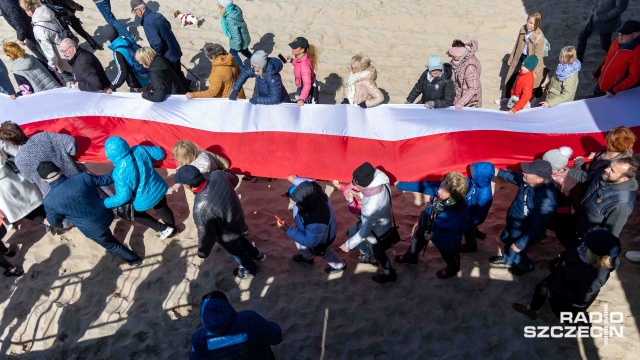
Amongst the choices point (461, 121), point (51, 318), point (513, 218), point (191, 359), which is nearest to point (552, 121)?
point (461, 121)

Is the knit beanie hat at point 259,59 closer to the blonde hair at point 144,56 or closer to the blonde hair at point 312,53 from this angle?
the blonde hair at point 312,53

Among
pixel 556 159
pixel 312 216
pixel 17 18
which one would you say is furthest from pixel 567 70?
pixel 17 18

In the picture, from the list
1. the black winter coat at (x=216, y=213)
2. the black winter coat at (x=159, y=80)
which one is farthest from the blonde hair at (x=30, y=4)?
the black winter coat at (x=216, y=213)

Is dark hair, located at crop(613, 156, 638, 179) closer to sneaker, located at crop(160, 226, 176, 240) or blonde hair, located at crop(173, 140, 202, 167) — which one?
blonde hair, located at crop(173, 140, 202, 167)

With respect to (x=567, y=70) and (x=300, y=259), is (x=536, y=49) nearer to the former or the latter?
(x=567, y=70)

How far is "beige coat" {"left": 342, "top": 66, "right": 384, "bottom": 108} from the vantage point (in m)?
5.50

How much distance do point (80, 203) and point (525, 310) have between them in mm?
4678

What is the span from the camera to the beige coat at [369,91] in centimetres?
550

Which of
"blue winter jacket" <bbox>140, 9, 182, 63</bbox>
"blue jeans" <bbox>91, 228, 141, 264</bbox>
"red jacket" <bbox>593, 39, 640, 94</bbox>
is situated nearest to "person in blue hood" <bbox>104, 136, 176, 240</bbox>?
"blue jeans" <bbox>91, 228, 141, 264</bbox>

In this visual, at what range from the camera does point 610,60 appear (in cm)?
557

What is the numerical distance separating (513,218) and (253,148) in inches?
119

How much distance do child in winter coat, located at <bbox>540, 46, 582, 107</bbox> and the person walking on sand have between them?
4262mm

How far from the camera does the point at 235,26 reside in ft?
23.6

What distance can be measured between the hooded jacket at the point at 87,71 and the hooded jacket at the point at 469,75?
4.82 meters
